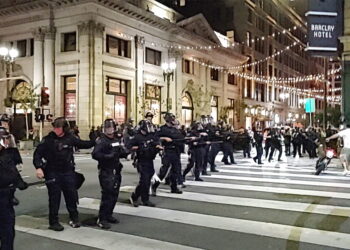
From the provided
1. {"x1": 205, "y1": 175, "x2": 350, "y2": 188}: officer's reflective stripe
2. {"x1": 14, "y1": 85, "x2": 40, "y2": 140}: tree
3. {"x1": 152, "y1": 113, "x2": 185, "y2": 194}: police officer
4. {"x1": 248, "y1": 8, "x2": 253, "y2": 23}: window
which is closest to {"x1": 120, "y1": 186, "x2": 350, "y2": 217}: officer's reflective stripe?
{"x1": 152, "y1": 113, "x2": 185, "y2": 194}: police officer

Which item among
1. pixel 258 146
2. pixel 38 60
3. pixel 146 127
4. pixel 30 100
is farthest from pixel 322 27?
pixel 38 60

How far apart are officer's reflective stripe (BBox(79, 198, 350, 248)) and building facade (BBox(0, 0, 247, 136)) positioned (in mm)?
24641

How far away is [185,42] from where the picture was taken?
141 feet

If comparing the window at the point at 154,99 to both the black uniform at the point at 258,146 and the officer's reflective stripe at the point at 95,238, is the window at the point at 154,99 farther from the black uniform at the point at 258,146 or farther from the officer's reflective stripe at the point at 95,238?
the officer's reflective stripe at the point at 95,238

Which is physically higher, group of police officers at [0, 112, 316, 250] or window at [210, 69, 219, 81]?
window at [210, 69, 219, 81]

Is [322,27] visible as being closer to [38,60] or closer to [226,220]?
[226,220]

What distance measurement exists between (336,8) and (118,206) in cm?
1227

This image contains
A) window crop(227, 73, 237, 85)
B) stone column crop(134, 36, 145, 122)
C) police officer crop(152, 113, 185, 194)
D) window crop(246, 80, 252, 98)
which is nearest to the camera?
police officer crop(152, 113, 185, 194)

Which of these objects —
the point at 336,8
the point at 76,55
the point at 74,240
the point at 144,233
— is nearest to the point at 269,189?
the point at 144,233

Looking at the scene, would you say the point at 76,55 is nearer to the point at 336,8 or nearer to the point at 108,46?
the point at 108,46

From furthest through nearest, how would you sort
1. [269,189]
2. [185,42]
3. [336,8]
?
[185,42] → [336,8] → [269,189]

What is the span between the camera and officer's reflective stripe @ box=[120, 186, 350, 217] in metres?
8.28

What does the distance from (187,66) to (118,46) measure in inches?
441

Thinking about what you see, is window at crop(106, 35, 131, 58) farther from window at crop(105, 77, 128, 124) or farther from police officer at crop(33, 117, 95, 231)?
police officer at crop(33, 117, 95, 231)
